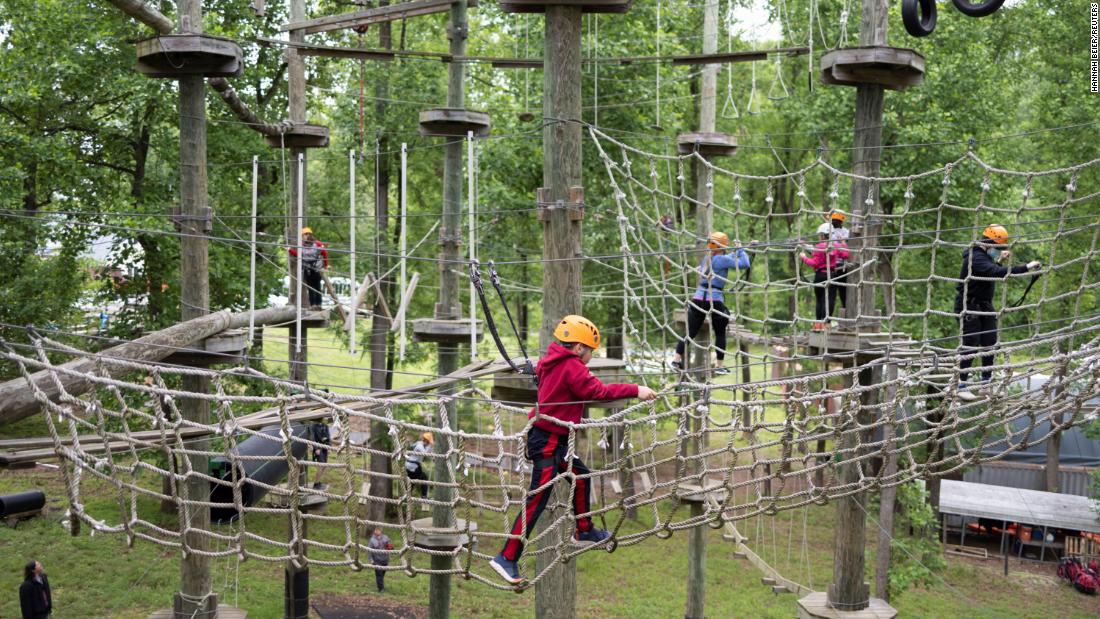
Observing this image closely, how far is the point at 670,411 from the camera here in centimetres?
562

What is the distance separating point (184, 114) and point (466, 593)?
708 centimetres

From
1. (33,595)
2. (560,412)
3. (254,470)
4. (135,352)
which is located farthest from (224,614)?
(560,412)

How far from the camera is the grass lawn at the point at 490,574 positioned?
11.8 metres

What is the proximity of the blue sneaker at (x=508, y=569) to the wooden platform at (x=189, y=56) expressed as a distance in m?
4.38

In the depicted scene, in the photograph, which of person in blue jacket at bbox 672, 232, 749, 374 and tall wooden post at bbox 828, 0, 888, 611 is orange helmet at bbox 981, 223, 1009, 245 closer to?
tall wooden post at bbox 828, 0, 888, 611

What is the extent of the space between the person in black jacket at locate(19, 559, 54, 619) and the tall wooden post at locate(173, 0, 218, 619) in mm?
1369

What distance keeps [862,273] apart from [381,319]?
7.25m

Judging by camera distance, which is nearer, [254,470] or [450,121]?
[450,121]

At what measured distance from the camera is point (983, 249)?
26.3 feet

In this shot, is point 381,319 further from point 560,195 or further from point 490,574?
point 560,195

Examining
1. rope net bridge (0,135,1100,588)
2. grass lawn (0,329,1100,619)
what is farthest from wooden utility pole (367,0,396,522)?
grass lawn (0,329,1100,619)

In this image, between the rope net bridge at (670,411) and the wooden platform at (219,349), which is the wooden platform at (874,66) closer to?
the rope net bridge at (670,411)

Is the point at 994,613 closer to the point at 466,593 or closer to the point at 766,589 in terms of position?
the point at 766,589

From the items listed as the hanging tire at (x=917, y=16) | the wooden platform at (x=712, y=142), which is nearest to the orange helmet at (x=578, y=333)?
the hanging tire at (x=917, y=16)
